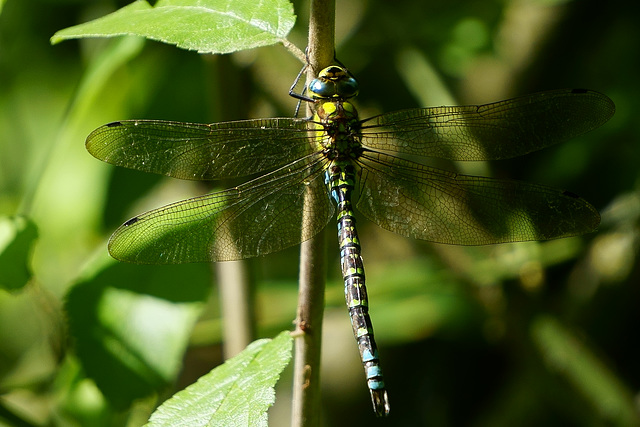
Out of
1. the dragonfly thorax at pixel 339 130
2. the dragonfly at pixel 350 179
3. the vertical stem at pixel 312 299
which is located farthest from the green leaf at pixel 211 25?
the dragonfly thorax at pixel 339 130

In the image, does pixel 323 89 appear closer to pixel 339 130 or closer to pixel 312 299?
pixel 339 130

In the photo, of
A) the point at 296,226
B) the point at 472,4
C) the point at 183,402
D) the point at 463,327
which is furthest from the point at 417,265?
the point at 183,402

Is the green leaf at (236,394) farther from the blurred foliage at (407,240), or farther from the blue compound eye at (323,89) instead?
the blurred foliage at (407,240)

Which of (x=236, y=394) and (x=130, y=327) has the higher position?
(x=130, y=327)

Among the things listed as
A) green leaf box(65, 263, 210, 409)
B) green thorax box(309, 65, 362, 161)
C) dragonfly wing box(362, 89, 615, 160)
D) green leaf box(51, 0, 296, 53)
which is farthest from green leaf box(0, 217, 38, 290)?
dragonfly wing box(362, 89, 615, 160)

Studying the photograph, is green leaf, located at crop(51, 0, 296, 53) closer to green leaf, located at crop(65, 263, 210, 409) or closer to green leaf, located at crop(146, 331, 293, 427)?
green leaf, located at crop(146, 331, 293, 427)

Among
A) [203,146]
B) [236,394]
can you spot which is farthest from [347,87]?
[236,394]

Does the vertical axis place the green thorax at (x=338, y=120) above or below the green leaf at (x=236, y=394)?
above
